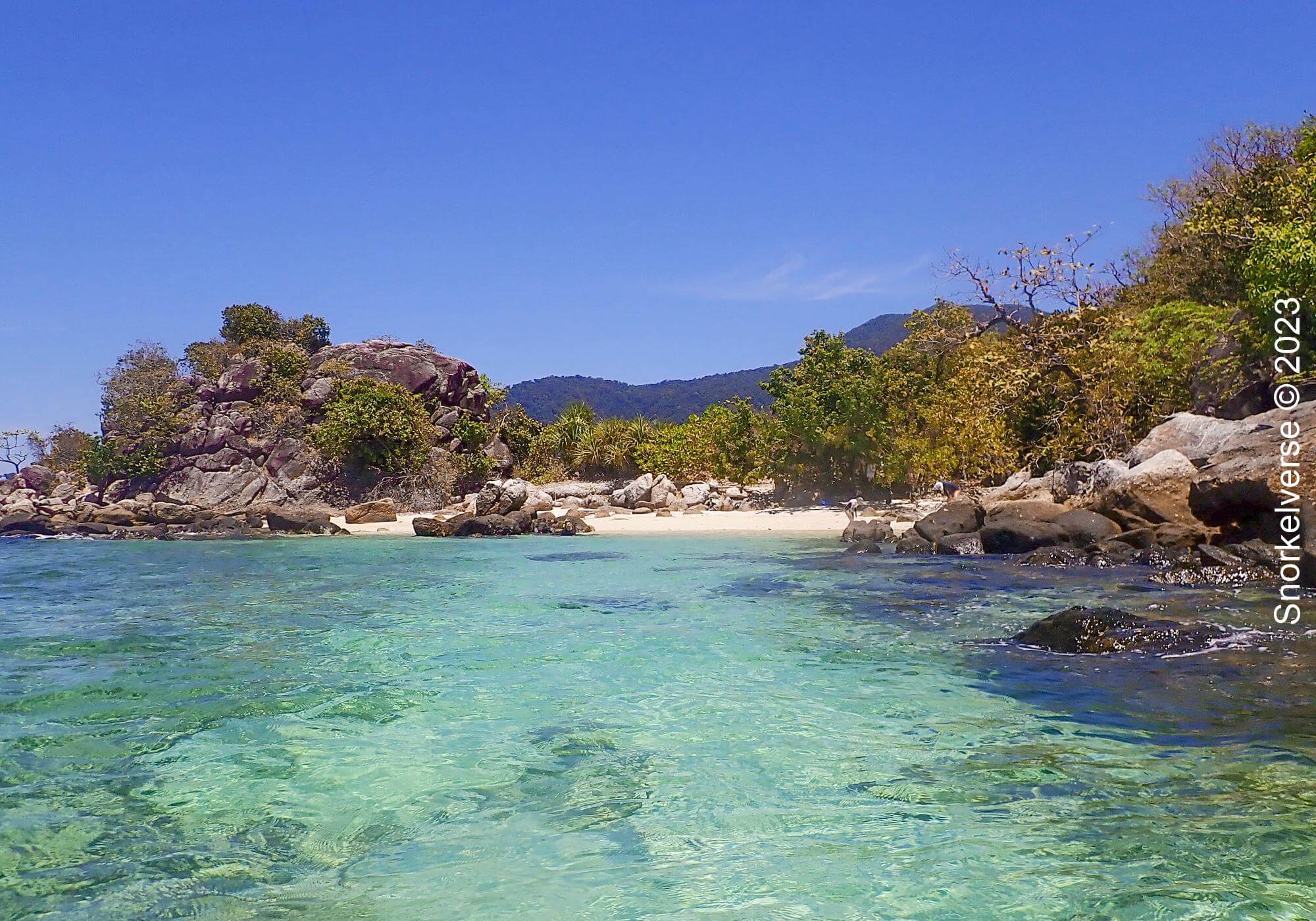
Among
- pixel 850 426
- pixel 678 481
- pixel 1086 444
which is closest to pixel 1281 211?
pixel 1086 444

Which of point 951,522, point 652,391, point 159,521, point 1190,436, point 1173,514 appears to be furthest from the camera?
point 652,391

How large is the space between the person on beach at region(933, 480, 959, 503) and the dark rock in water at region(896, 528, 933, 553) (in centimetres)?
625

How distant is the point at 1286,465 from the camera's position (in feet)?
43.7

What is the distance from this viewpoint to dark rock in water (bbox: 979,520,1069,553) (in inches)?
664

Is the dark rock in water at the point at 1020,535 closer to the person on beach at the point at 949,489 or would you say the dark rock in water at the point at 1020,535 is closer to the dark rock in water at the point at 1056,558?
the dark rock in water at the point at 1056,558

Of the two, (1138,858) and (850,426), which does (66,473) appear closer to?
(850,426)

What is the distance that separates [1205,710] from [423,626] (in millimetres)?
8408

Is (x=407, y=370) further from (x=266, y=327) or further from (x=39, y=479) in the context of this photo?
(x=39, y=479)

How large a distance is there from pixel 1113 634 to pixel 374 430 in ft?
106

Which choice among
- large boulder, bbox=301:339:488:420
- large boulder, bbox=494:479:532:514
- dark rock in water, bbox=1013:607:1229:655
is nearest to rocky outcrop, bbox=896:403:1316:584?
dark rock in water, bbox=1013:607:1229:655

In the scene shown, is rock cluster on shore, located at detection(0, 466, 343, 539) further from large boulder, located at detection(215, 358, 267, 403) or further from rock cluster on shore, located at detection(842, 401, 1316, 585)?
rock cluster on shore, located at detection(842, 401, 1316, 585)

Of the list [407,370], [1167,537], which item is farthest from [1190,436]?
[407,370]

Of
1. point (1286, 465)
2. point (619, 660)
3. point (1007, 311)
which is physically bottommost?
point (619, 660)

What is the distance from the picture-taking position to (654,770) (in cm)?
532
